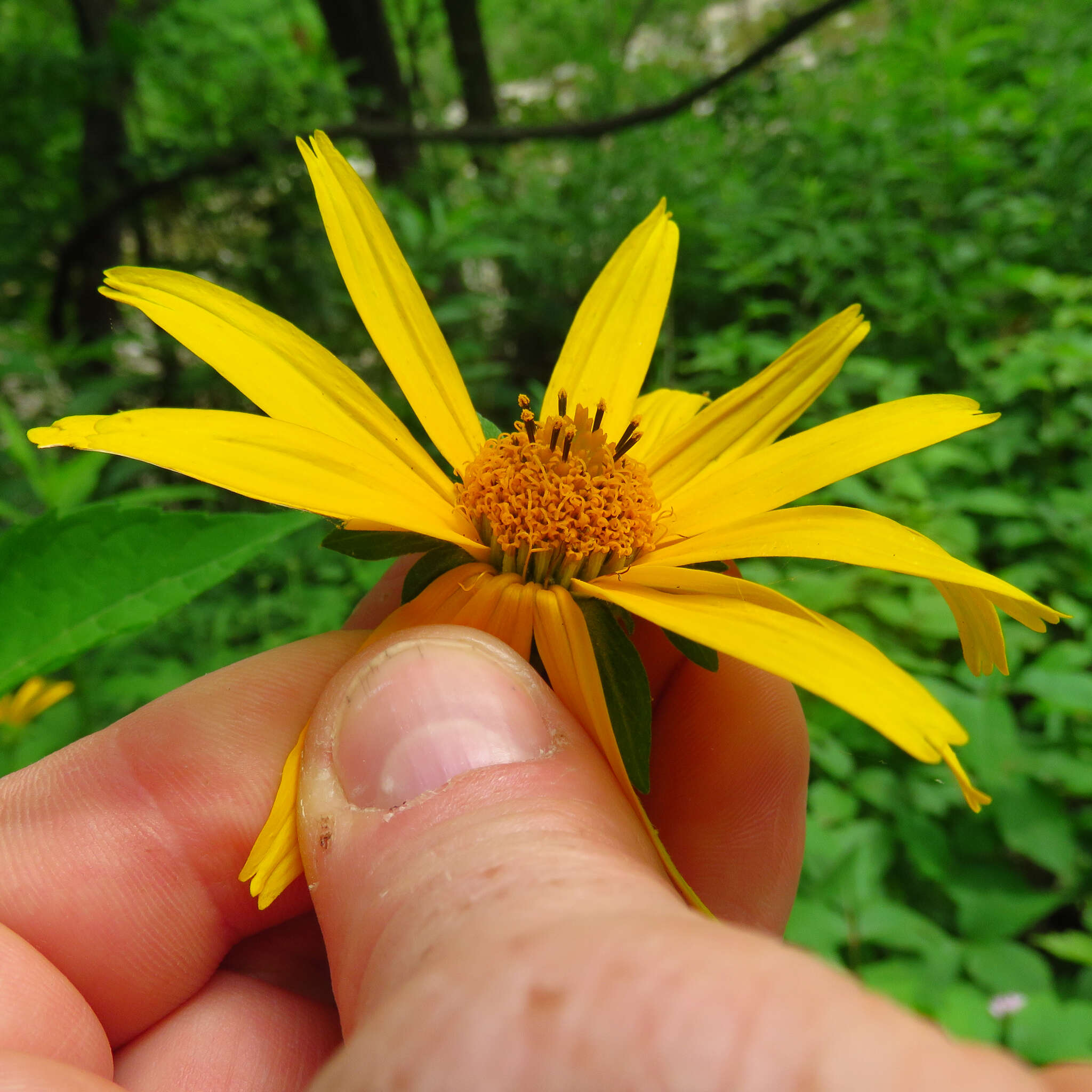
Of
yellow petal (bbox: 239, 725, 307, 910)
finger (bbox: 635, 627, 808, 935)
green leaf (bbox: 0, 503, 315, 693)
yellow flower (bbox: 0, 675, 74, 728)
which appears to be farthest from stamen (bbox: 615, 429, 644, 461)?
yellow flower (bbox: 0, 675, 74, 728)

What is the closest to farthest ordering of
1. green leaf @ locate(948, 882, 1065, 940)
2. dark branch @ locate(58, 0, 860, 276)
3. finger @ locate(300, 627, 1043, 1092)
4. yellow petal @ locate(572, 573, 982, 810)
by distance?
finger @ locate(300, 627, 1043, 1092) < yellow petal @ locate(572, 573, 982, 810) < green leaf @ locate(948, 882, 1065, 940) < dark branch @ locate(58, 0, 860, 276)

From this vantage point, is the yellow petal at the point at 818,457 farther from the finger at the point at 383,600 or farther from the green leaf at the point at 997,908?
the green leaf at the point at 997,908

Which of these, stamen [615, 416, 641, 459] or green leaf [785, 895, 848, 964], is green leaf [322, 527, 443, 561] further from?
green leaf [785, 895, 848, 964]

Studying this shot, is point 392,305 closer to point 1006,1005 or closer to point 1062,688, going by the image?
point 1062,688

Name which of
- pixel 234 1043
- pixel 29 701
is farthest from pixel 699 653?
pixel 29 701

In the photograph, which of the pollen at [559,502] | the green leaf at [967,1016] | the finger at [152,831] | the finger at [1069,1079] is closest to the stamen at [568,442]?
the pollen at [559,502]
